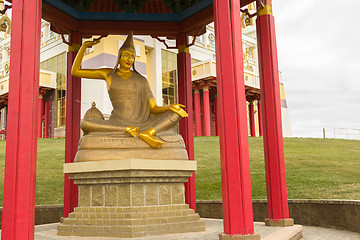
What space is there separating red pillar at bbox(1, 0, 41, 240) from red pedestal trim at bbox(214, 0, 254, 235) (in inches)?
89.6

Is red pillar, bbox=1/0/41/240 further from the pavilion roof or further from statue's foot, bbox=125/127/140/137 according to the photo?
the pavilion roof

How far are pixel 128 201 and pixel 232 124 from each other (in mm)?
2001

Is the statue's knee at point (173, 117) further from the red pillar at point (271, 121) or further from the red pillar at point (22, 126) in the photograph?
the red pillar at point (22, 126)

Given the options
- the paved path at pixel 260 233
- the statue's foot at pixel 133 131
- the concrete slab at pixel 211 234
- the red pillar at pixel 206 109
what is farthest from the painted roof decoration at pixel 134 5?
the red pillar at pixel 206 109

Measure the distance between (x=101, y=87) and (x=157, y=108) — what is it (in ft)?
39.8

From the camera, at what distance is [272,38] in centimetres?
665

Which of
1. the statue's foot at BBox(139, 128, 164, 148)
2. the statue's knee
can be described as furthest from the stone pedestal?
the statue's knee

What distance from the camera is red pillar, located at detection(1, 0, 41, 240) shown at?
13.4ft

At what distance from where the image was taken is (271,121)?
639 centimetres

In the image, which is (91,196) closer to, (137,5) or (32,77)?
(32,77)

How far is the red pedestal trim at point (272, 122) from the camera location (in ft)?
20.2

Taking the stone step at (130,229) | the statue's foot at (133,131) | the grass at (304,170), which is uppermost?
the statue's foot at (133,131)

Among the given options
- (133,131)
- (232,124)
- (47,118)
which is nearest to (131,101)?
(133,131)

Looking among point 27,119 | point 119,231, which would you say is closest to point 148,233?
point 119,231
